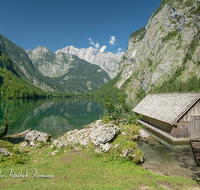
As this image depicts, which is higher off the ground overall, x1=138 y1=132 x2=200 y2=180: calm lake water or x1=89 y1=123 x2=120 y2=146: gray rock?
x1=89 y1=123 x2=120 y2=146: gray rock

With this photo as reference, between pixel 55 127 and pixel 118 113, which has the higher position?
pixel 118 113

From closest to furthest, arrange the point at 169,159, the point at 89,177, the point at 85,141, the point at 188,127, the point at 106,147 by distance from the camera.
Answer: the point at 89,177, the point at 106,147, the point at 169,159, the point at 85,141, the point at 188,127

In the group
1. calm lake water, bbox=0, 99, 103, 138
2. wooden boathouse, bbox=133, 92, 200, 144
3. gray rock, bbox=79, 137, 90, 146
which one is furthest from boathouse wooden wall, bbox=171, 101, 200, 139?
calm lake water, bbox=0, 99, 103, 138

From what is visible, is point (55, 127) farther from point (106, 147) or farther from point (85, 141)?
point (106, 147)

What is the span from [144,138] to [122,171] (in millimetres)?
15538

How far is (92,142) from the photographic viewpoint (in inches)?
770

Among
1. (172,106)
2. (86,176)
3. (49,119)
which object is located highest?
(172,106)

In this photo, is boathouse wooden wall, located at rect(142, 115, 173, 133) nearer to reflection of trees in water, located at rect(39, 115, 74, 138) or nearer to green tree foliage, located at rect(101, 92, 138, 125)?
green tree foliage, located at rect(101, 92, 138, 125)

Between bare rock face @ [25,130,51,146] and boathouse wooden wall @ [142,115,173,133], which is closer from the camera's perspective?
bare rock face @ [25,130,51,146]

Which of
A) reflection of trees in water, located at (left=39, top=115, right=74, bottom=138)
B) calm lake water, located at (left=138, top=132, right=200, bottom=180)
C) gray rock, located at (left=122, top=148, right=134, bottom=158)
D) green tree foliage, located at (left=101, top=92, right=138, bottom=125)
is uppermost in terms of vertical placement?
green tree foliage, located at (left=101, top=92, right=138, bottom=125)

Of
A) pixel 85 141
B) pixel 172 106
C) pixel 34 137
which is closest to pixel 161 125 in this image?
pixel 172 106

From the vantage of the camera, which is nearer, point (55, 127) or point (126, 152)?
point (126, 152)

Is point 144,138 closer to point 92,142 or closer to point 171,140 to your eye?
point 171,140

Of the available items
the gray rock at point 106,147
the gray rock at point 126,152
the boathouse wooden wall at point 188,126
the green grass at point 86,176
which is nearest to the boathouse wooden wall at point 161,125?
the boathouse wooden wall at point 188,126
